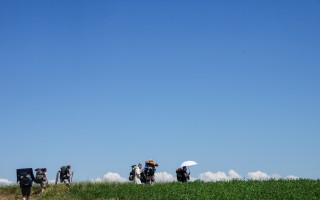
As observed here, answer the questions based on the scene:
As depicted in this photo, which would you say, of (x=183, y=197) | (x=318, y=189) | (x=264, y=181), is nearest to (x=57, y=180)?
(x=183, y=197)

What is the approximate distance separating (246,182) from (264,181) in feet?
4.88

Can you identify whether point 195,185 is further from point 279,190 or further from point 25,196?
point 25,196

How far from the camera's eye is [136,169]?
33531 millimetres

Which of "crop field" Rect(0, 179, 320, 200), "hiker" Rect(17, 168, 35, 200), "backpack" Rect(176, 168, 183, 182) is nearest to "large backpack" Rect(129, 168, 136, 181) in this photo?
"crop field" Rect(0, 179, 320, 200)

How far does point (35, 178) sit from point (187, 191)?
32.6ft

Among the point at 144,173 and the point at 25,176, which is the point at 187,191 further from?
the point at 25,176

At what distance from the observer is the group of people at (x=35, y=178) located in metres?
28.3

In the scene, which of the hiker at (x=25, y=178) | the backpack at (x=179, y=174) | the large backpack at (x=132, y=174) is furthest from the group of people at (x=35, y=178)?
the backpack at (x=179, y=174)

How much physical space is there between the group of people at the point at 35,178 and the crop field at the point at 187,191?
2.09ft

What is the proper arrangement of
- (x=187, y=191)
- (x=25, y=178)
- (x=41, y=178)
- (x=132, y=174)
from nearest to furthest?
(x=187, y=191) < (x=25, y=178) < (x=41, y=178) < (x=132, y=174)

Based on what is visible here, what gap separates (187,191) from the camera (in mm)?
27547

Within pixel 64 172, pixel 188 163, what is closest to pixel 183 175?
pixel 188 163

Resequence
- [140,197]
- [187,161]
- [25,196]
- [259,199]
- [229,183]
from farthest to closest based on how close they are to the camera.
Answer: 1. [187,161]
2. [229,183]
3. [25,196]
4. [140,197]
5. [259,199]

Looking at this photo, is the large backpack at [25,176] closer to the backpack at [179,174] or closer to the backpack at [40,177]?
the backpack at [40,177]
